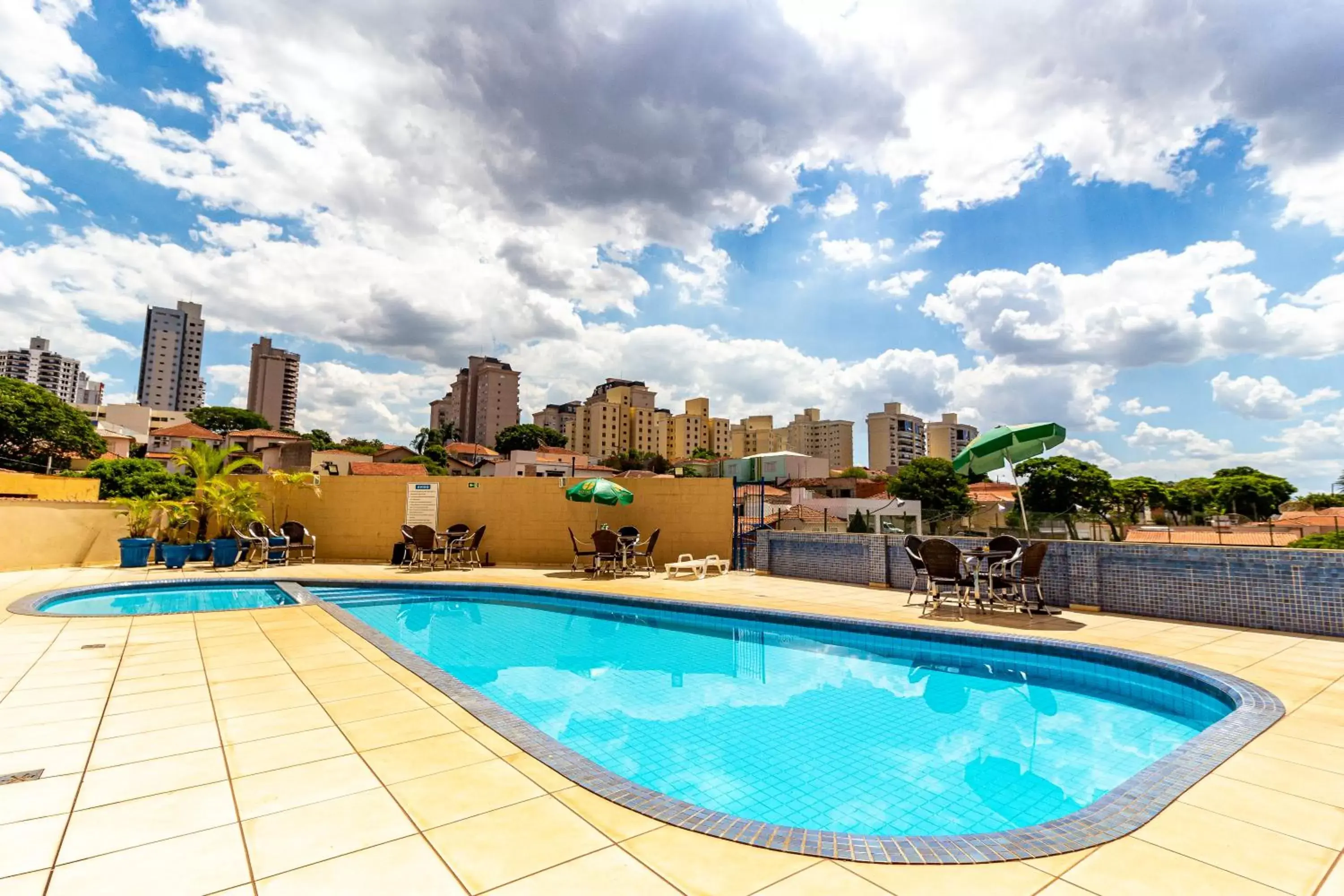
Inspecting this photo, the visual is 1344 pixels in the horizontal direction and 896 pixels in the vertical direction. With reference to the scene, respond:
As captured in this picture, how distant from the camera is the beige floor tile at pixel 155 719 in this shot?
11.2 ft

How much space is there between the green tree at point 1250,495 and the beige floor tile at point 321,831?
7923 cm

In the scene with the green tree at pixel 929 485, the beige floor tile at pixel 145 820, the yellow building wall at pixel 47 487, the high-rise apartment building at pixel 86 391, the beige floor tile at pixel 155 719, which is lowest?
the beige floor tile at pixel 155 719

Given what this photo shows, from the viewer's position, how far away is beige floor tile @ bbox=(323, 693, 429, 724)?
12.3ft

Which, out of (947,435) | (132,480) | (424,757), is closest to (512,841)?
(424,757)

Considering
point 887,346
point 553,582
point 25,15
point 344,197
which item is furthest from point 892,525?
point 25,15

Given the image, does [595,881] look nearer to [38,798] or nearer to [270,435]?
[38,798]

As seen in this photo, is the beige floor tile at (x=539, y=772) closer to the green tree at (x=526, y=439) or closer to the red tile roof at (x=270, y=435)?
the red tile roof at (x=270, y=435)

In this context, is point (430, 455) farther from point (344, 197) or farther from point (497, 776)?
point (497, 776)

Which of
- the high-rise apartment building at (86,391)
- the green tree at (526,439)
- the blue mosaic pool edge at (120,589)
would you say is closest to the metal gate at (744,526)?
the blue mosaic pool edge at (120,589)

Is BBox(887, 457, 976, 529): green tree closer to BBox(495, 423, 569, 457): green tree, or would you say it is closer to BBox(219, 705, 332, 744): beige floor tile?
BBox(495, 423, 569, 457): green tree

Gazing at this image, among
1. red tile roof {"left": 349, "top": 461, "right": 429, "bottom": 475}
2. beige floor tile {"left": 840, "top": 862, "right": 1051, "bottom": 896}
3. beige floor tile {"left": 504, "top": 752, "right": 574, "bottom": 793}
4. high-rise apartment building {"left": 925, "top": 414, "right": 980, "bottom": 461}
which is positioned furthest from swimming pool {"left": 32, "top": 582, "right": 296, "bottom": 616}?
high-rise apartment building {"left": 925, "top": 414, "right": 980, "bottom": 461}

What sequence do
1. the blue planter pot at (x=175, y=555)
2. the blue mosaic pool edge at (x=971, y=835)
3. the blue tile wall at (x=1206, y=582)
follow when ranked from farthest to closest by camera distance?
the blue planter pot at (x=175, y=555) → the blue tile wall at (x=1206, y=582) → the blue mosaic pool edge at (x=971, y=835)

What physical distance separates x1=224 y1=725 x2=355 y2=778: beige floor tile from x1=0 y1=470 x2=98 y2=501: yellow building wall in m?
20.3

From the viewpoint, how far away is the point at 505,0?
8.31 metres
